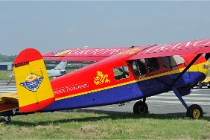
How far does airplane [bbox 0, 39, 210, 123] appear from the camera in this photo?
10.7m

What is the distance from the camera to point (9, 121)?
467 inches

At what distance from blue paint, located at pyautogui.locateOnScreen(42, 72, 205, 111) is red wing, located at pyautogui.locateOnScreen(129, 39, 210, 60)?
90 cm

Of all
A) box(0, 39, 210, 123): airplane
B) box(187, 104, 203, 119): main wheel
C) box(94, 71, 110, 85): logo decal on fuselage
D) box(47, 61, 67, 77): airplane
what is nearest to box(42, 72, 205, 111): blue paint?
box(0, 39, 210, 123): airplane

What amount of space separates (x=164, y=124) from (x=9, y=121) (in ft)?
14.3

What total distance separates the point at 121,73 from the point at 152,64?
112 cm

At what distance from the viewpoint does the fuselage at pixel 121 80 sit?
39.3 feet

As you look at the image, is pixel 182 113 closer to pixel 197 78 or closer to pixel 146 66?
pixel 197 78

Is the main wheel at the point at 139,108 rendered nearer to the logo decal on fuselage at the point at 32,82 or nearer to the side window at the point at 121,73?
the side window at the point at 121,73

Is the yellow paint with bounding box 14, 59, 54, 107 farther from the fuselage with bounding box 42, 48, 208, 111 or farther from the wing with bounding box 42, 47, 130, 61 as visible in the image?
the wing with bounding box 42, 47, 130, 61

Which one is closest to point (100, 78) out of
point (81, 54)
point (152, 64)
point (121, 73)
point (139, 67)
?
point (121, 73)

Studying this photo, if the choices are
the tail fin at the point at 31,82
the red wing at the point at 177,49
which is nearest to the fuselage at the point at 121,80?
the red wing at the point at 177,49

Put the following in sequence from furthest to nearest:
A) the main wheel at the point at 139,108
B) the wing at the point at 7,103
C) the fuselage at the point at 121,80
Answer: the main wheel at the point at 139,108 < the fuselage at the point at 121,80 < the wing at the point at 7,103

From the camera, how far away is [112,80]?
1273 centimetres

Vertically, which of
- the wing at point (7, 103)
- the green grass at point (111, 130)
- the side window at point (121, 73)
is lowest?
the green grass at point (111, 130)
